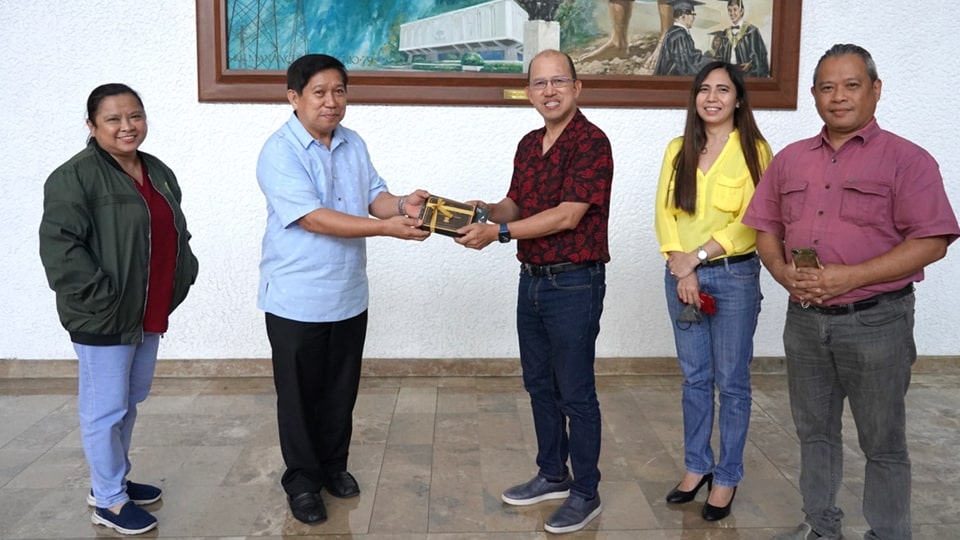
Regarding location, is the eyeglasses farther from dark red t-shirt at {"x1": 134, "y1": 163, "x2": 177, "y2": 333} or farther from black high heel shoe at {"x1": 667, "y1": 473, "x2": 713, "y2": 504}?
black high heel shoe at {"x1": 667, "y1": 473, "x2": 713, "y2": 504}

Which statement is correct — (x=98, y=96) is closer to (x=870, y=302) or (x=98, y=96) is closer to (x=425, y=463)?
(x=425, y=463)

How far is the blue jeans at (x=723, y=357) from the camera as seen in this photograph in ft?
8.96

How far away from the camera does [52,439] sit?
357 cm

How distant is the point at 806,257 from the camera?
2.29m


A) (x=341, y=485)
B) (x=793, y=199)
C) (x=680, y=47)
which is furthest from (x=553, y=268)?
(x=680, y=47)

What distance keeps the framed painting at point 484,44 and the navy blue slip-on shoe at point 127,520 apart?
2324 mm

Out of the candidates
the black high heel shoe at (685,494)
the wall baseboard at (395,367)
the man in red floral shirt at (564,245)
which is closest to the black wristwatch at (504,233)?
the man in red floral shirt at (564,245)

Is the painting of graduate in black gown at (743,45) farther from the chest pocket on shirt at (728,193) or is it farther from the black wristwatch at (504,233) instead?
the black wristwatch at (504,233)

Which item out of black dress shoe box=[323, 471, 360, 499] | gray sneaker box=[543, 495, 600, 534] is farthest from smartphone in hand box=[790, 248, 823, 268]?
black dress shoe box=[323, 471, 360, 499]

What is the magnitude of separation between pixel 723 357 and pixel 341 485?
4.74ft

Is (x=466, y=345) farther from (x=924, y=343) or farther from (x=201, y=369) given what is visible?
(x=924, y=343)

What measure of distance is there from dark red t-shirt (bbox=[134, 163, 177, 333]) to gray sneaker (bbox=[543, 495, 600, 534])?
58.5 inches

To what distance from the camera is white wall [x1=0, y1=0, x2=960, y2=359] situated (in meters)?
4.30

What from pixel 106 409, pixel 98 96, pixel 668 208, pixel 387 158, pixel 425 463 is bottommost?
pixel 425 463
